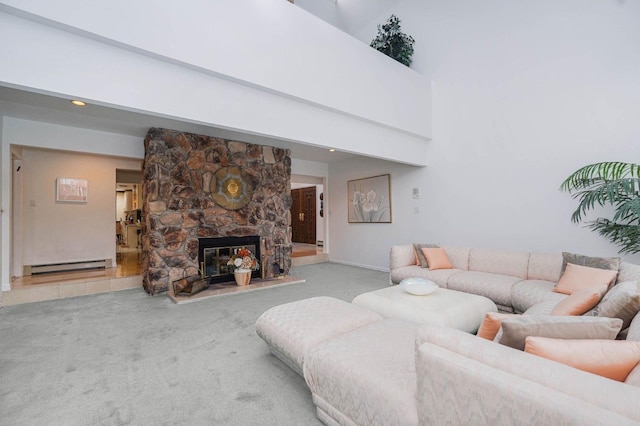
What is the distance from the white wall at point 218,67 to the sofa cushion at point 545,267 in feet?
7.94

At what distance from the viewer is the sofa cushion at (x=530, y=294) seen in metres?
2.79

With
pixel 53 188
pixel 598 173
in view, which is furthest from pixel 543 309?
pixel 53 188

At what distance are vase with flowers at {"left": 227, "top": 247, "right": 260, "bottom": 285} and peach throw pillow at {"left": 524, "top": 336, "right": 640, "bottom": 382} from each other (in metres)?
4.00

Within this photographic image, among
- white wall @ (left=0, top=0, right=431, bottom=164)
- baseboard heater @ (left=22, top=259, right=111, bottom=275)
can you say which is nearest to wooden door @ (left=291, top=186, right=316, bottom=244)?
white wall @ (left=0, top=0, right=431, bottom=164)

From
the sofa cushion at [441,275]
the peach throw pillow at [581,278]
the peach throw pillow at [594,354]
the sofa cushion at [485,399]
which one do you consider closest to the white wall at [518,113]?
the sofa cushion at [441,275]

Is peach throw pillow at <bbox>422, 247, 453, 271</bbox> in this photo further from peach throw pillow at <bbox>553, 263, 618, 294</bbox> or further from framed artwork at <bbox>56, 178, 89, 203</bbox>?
framed artwork at <bbox>56, 178, 89, 203</bbox>

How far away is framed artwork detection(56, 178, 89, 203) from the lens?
5.18m

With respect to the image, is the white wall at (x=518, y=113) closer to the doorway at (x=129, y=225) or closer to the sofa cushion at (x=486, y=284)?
the sofa cushion at (x=486, y=284)

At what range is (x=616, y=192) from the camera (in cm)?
291

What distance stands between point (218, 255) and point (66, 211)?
297 centimetres

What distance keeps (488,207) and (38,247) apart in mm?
7363

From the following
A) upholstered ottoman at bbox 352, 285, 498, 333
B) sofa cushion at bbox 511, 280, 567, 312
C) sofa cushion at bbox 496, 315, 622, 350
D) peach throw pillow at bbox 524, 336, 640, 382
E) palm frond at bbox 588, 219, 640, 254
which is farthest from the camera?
palm frond at bbox 588, 219, 640, 254

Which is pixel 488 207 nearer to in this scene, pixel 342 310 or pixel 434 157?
pixel 434 157

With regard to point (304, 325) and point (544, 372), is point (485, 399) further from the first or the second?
point (304, 325)
